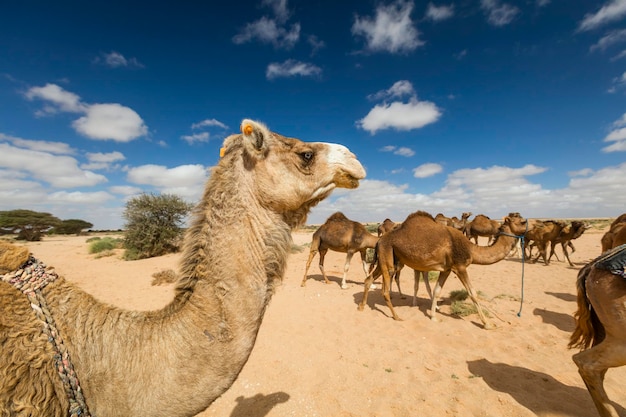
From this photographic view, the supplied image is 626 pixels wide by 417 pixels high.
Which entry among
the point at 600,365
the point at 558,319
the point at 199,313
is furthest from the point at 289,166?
the point at 558,319

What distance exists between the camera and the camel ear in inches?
77.9

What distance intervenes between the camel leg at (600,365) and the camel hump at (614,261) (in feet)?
2.90

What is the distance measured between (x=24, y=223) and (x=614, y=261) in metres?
50.0

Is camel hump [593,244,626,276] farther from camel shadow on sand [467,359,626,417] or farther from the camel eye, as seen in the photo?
the camel eye

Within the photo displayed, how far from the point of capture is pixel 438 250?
23.8ft

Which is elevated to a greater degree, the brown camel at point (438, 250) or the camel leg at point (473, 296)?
the brown camel at point (438, 250)

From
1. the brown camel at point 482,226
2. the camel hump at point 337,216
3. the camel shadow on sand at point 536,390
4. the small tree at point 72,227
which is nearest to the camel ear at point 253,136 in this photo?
the camel shadow on sand at point 536,390

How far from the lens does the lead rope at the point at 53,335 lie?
1.52 m

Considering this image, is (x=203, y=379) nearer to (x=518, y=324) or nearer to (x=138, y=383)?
(x=138, y=383)

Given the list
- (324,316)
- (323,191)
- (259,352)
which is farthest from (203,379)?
(324,316)

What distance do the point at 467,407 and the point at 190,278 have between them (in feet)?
14.4

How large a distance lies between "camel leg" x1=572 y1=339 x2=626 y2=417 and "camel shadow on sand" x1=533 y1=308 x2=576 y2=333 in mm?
3810

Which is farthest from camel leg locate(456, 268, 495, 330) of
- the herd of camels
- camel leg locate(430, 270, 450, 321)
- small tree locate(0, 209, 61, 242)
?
small tree locate(0, 209, 61, 242)

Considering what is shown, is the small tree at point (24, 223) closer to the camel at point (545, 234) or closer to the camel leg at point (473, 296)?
the camel leg at point (473, 296)
